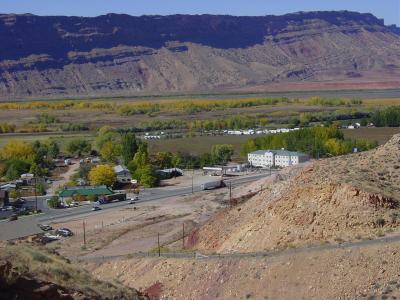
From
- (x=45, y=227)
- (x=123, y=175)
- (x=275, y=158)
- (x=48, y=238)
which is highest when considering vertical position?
(x=48, y=238)

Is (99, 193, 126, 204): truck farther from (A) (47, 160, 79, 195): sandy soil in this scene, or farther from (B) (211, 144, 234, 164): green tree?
(B) (211, 144, 234, 164): green tree

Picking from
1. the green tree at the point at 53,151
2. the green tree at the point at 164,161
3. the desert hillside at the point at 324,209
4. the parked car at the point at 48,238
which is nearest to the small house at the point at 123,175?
the green tree at the point at 164,161

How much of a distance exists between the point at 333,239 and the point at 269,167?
48.0 meters

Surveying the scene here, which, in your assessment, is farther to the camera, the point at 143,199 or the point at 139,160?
the point at 139,160

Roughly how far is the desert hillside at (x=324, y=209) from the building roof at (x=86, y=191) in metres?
28.7

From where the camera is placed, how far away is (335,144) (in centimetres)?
7850

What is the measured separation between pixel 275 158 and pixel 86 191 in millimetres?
21490

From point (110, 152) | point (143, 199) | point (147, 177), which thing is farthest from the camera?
point (110, 152)

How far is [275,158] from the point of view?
252ft

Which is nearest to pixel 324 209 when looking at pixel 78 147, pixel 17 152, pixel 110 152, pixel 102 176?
pixel 102 176

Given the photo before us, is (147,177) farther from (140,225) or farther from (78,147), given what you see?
(78,147)

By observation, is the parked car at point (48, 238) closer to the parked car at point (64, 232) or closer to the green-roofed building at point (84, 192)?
the parked car at point (64, 232)

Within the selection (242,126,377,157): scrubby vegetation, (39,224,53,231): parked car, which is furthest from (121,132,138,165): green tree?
(39,224,53,231): parked car

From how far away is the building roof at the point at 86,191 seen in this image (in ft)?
202
